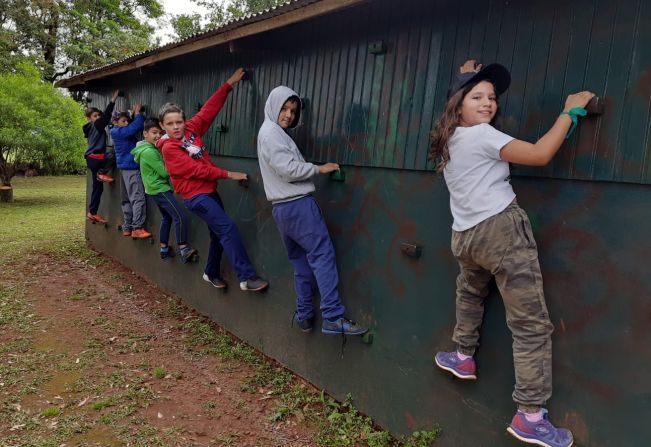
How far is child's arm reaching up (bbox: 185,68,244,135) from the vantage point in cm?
577

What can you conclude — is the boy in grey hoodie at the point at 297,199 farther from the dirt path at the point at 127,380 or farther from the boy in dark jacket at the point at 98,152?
the boy in dark jacket at the point at 98,152

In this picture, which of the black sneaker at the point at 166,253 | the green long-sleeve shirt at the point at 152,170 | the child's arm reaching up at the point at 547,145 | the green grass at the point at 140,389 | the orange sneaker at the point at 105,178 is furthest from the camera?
the orange sneaker at the point at 105,178

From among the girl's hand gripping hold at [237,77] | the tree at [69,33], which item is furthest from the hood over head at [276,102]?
the tree at [69,33]

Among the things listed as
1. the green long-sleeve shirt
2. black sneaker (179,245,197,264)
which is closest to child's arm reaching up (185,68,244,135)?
the green long-sleeve shirt

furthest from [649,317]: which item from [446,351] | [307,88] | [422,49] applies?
[307,88]

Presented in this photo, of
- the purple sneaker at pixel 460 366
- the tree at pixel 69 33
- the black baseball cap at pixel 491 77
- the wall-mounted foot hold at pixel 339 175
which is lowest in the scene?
the purple sneaker at pixel 460 366

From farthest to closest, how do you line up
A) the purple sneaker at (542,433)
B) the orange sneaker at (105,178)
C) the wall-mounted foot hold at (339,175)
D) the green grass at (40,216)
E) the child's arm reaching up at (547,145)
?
the green grass at (40,216), the orange sneaker at (105,178), the wall-mounted foot hold at (339,175), the purple sneaker at (542,433), the child's arm reaching up at (547,145)

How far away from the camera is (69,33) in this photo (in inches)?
1136

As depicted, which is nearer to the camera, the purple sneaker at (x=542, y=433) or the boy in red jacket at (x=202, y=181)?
the purple sneaker at (x=542, y=433)

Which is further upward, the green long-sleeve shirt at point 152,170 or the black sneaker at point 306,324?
the green long-sleeve shirt at point 152,170

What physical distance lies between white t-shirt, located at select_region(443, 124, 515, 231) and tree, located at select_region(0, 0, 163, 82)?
28.1m

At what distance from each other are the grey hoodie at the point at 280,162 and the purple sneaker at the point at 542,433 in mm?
2290

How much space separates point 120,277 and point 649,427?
8381 mm

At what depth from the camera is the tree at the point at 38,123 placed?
54.6ft
